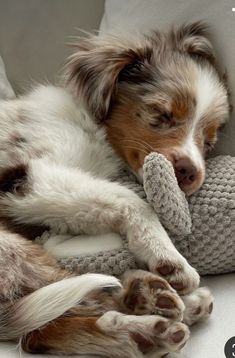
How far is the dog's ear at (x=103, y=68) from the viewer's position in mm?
1925

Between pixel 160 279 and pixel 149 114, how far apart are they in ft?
2.13

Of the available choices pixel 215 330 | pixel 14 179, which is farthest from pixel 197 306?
pixel 14 179

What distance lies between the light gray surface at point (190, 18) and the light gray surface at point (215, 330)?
54 cm

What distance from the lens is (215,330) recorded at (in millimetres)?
1429

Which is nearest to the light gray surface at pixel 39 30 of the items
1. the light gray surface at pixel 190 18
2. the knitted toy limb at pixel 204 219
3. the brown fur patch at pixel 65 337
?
the light gray surface at pixel 190 18

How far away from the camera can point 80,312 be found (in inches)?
52.6

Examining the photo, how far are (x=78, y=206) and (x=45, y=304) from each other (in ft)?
1.12

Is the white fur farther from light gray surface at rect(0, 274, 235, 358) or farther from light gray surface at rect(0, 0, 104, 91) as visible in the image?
light gray surface at rect(0, 0, 104, 91)

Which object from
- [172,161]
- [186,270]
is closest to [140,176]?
[172,161]

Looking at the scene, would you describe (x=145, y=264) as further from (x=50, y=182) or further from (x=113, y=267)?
(x=50, y=182)

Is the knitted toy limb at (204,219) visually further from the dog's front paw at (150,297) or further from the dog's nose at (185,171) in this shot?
the dog's front paw at (150,297)

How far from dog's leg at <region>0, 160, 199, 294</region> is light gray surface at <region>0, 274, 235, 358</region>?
182 mm

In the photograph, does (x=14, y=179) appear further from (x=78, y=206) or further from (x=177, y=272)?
(x=177, y=272)

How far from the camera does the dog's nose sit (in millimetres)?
1634
